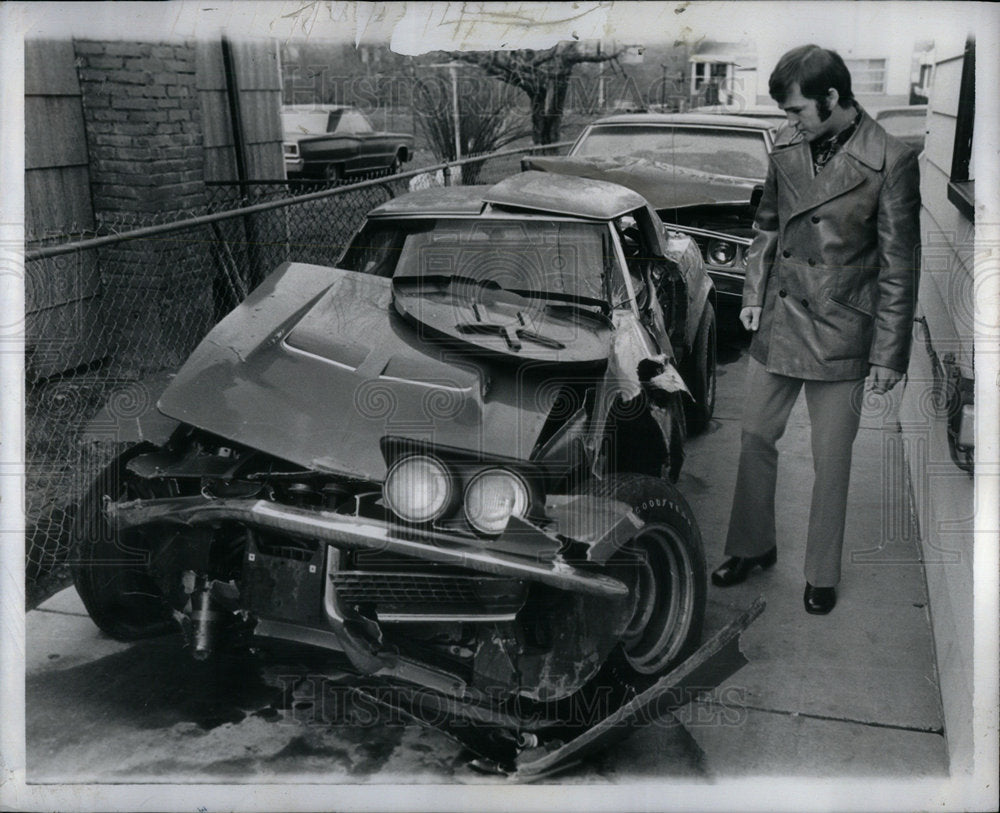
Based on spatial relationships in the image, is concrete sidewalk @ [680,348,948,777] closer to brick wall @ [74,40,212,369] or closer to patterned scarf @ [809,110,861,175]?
patterned scarf @ [809,110,861,175]

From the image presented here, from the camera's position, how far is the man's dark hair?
9.69 ft

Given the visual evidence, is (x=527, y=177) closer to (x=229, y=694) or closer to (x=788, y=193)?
(x=788, y=193)

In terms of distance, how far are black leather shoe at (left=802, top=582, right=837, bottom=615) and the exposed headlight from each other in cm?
237

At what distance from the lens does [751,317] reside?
3.62 meters

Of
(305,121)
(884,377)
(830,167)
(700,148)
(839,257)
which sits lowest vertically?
(884,377)

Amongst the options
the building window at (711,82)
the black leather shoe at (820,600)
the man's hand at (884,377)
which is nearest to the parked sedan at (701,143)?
the building window at (711,82)

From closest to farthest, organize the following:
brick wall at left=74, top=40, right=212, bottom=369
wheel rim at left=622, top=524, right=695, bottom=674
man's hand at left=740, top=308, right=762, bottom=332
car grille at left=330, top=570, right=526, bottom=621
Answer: car grille at left=330, top=570, right=526, bottom=621
wheel rim at left=622, top=524, right=695, bottom=674
man's hand at left=740, top=308, right=762, bottom=332
brick wall at left=74, top=40, right=212, bottom=369

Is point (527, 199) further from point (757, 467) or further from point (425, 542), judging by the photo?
point (425, 542)

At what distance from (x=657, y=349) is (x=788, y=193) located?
2.47 feet

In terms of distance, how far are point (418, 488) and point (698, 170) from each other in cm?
355

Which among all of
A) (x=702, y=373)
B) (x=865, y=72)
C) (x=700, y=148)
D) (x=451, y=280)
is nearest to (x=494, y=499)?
(x=451, y=280)

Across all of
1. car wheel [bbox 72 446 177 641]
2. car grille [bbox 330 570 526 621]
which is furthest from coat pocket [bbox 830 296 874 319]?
car wheel [bbox 72 446 177 641]

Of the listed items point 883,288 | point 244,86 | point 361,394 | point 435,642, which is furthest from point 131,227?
point 883,288

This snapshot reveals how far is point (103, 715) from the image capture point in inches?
115
